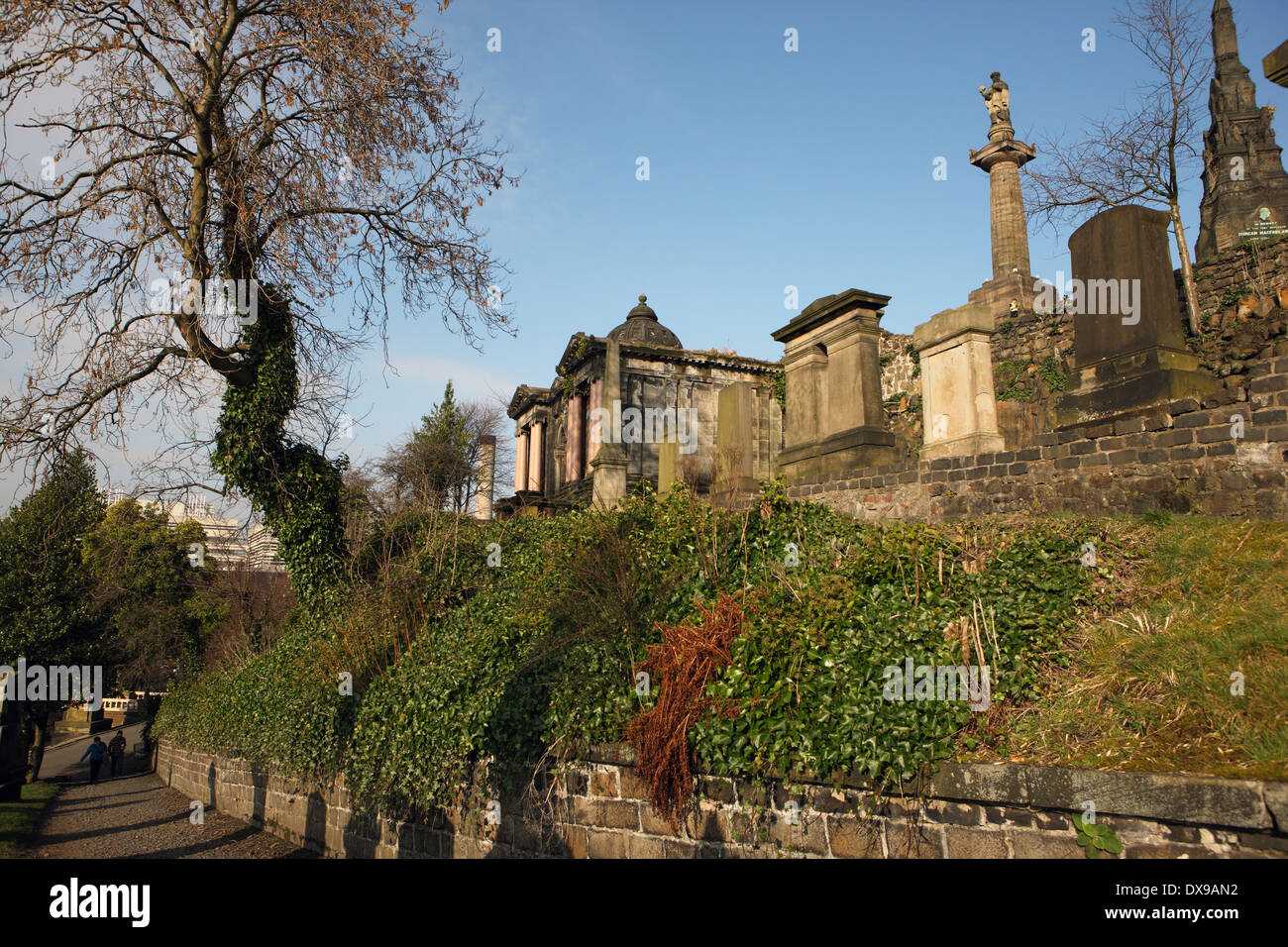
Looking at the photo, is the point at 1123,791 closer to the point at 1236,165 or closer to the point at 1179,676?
the point at 1179,676

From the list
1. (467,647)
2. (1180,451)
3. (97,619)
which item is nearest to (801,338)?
(1180,451)

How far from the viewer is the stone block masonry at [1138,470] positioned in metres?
5.66

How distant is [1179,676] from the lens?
3.76 meters

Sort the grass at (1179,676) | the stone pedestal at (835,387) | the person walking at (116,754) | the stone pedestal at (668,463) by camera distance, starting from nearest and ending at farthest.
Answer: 1. the grass at (1179,676)
2. the stone pedestal at (835,387)
3. the stone pedestal at (668,463)
4. the person walking at (116,754)

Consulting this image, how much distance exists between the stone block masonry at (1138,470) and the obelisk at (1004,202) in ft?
38.8

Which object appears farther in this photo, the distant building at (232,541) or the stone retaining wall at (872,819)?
the distant building at (232,541)

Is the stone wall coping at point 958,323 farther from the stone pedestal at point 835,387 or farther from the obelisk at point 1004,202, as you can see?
the obelisk at point 1004,202

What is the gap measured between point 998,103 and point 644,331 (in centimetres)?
1355

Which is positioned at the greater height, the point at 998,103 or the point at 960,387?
the point at 998,103

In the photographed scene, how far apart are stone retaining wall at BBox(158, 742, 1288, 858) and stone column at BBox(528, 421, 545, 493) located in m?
24.3

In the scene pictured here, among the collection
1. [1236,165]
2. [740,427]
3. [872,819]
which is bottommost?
[872,819]

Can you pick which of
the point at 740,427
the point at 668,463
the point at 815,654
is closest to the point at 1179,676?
the point at 815,654

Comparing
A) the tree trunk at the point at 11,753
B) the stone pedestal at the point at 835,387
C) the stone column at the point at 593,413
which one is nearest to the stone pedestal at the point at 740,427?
→ the stone pedestal at the point at 835,387

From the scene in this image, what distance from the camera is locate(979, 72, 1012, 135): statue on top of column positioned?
20.5 metres
